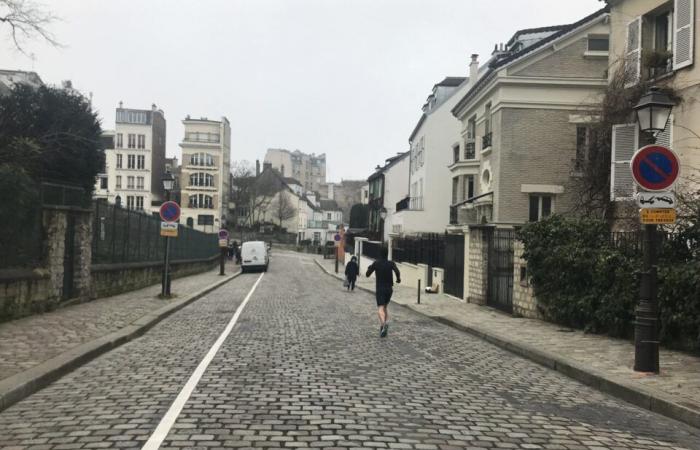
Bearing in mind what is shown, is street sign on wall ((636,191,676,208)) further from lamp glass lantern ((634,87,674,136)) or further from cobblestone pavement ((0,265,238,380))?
cobblestone pavement ((0,265,238,380))

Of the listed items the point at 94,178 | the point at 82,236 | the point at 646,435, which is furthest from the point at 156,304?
the point at 94,178

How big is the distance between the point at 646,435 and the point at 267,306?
13178 millimetres

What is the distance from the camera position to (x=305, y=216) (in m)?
114

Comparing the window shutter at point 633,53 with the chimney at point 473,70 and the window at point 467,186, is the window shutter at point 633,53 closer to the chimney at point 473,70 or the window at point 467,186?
the window at point 467,186

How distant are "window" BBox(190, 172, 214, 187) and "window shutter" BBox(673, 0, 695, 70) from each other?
254ft

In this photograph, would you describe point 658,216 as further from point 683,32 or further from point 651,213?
point 683,32

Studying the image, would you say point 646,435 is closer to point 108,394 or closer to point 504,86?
point 108,394

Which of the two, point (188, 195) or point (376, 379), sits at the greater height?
point (188, 195)

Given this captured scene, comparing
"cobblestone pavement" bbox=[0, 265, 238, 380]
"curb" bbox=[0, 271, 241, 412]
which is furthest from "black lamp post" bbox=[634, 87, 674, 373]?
"cobblestone pavement" bbox=[0, 265, 238, 380]

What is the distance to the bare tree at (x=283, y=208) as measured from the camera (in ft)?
333

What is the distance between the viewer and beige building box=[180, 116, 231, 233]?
281ft

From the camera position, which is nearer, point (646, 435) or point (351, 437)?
point (351, 437)

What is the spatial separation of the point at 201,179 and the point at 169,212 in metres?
70.2

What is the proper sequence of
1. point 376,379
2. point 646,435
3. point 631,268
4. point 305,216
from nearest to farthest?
1. point 646,435
2. point 376,379
3. point 631,268
4. point 305,216
